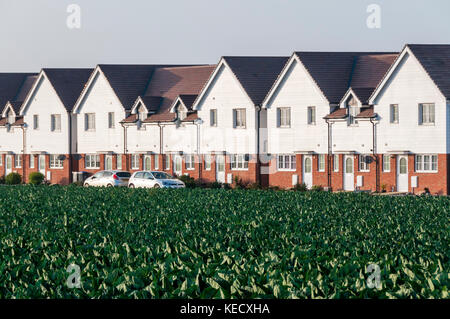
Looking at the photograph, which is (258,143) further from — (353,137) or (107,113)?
(107,113)

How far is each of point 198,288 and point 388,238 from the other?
31.4 ft

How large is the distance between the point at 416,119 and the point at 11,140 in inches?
1697

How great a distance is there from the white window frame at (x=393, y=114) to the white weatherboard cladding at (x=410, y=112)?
0.19m

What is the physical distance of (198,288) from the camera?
15.4m

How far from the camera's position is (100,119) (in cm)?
8056

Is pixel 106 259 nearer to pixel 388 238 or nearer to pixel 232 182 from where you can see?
pixel 388 238

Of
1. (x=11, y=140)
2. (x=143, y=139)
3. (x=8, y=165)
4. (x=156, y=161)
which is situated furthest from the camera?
(x=8, y=165)

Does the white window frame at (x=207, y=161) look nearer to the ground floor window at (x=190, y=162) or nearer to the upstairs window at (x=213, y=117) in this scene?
the ground floor window at (x=190, y=162)

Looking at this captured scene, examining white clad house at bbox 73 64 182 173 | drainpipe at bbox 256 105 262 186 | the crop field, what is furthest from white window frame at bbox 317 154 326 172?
the crop field

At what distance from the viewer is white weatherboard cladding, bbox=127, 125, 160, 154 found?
248 feet

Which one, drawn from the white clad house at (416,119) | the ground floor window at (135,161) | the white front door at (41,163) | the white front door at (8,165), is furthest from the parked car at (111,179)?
the white front door at (8,165)

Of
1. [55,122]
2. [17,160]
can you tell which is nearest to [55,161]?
[55,122]

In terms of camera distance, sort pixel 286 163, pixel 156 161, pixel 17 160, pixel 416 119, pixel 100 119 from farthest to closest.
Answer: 1. pixel 17 160
2. pixel 100 119
3. pixel 156 161
4. pixel 286 163
5. pixel 416 119

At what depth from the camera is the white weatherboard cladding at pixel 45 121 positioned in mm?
83250
